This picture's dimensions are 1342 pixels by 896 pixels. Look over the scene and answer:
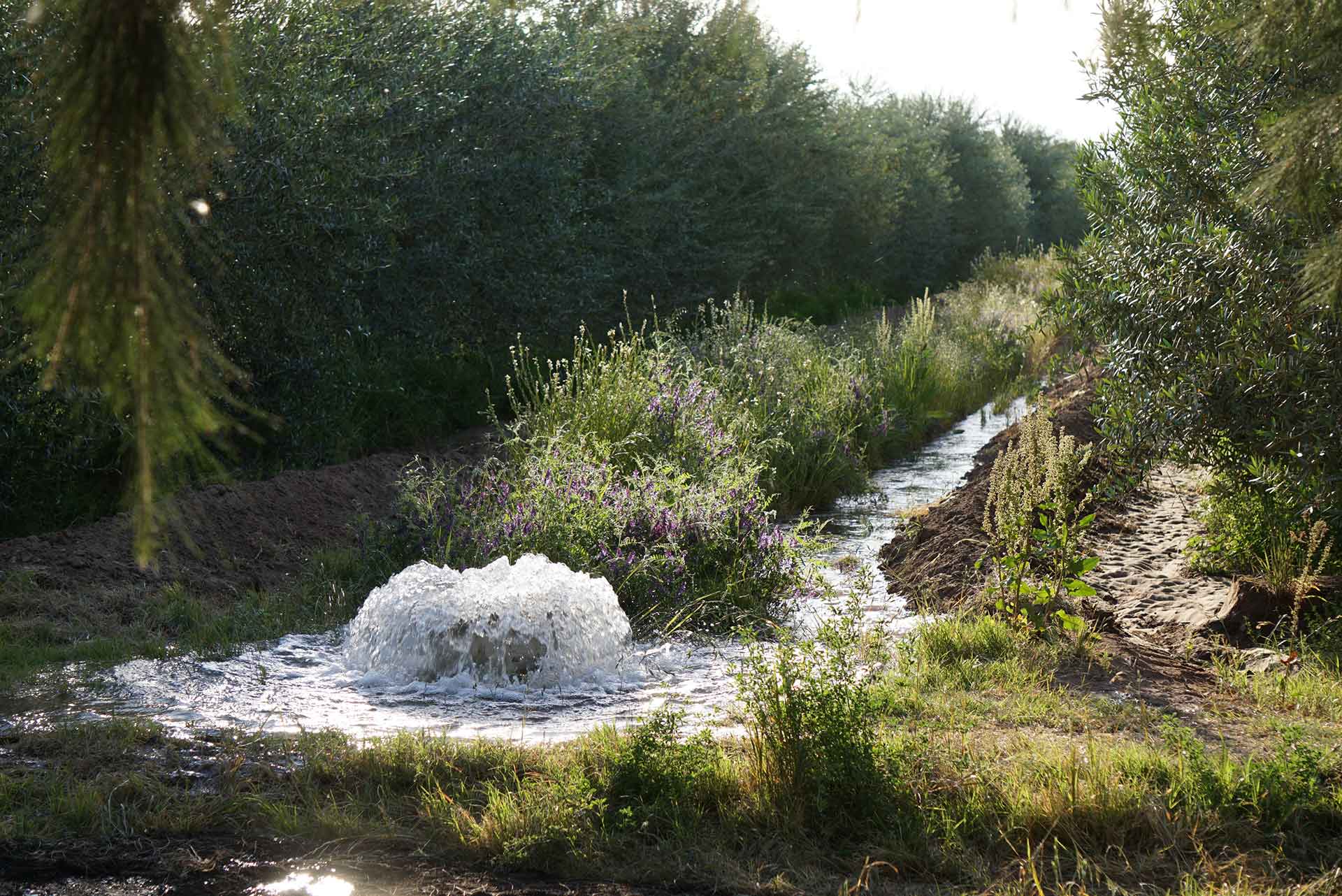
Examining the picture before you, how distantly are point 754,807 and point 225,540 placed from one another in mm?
4691

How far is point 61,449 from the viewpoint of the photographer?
8.20m

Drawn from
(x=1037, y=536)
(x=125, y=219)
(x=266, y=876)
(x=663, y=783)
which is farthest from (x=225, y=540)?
(x=125, y=219)

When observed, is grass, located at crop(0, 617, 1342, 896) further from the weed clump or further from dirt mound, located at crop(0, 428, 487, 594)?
dirt mound, located at crop(0, 428, 487, 594)

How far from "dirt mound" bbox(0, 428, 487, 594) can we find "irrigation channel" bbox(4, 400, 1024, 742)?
37.1 inches

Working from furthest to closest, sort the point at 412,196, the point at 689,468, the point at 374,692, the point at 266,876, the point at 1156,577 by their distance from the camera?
the point at 412,196 < the point at 689,468 < the point at 1156,577 < the point at 374,692 < the point at 266,876

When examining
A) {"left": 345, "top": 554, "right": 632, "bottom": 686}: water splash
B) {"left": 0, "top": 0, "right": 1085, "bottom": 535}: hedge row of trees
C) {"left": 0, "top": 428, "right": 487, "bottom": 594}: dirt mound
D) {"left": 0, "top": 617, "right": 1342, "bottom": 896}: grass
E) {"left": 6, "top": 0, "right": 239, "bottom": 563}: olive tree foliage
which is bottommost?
{"left": 0, "top": 617, "right": 1342, "bottom": 896}: grass

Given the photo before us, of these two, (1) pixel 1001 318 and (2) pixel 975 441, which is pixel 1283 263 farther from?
(1) pixel 1001 318

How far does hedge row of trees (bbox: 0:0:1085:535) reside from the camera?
6879 millimetres

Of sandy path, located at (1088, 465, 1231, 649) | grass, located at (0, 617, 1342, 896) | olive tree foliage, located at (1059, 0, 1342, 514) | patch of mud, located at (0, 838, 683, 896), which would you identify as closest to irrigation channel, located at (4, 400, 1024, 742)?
grass, located at (0, 617, 1342, 896)

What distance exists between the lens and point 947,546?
7.34 metres

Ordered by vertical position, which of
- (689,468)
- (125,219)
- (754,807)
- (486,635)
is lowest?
(754,807)

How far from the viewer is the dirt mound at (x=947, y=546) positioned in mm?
6617

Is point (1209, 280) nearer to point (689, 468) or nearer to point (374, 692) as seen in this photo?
point (689, 468)

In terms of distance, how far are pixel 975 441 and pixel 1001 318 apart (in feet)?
19.7
